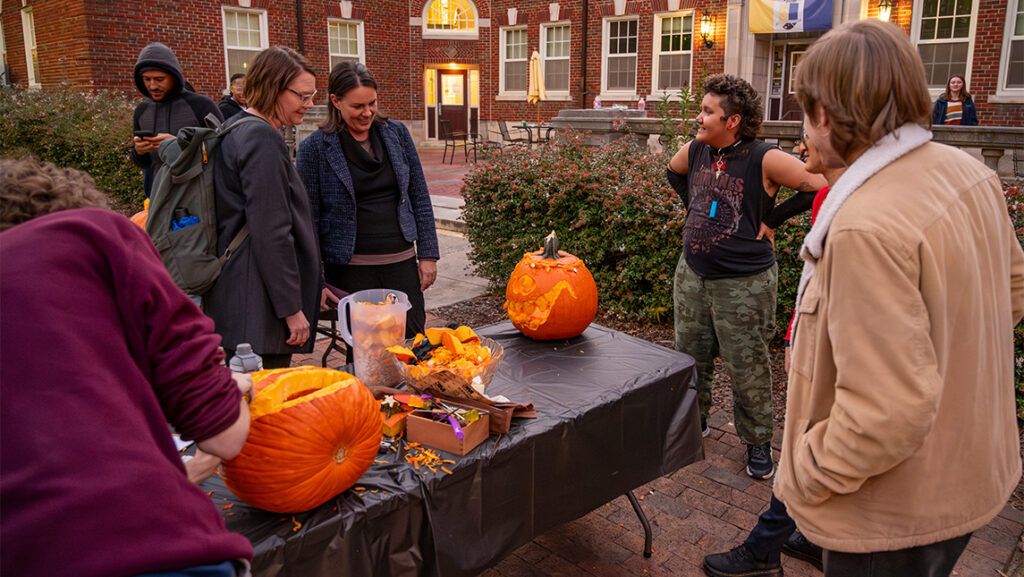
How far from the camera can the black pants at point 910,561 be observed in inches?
60.9

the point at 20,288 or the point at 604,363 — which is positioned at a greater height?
the point at 20,288

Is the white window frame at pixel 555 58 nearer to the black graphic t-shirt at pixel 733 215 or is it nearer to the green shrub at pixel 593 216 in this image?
the green shrub at pixel 593 216

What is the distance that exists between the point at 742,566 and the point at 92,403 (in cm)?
240

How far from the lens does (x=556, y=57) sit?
65.8ft

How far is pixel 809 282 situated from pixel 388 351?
1.32 m

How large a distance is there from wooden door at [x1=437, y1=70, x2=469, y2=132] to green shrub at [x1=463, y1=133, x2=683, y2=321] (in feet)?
52.6

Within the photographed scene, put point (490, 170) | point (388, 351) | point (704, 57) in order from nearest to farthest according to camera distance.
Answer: point (388, 351) < point (490, 170) < point (704, 57)

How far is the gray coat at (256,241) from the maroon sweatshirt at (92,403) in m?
1.50

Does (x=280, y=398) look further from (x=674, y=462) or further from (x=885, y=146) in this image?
(x=674, y=462)

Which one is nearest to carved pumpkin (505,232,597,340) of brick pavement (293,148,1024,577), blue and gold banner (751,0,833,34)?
brick pavement (293,148,1024,577)

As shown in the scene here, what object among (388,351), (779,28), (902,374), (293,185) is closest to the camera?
(902,374)

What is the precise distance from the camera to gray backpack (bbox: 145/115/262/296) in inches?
102

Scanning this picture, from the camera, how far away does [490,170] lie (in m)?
6.38

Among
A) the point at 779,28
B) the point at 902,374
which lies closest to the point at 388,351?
the point at 902,374
